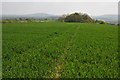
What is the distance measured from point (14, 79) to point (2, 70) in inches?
54.9

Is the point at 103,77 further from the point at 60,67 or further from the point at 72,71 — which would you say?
the point at 60,67

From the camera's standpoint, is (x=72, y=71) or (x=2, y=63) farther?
(x=2, y=63)

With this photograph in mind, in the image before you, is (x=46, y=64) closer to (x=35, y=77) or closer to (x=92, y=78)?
(x=35, y=77)

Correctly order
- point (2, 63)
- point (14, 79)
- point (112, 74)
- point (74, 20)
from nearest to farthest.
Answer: point (14, 79) < point (112, 74) < point (2, 63) < point (74, 20)

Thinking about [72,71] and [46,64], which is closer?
[72,71]

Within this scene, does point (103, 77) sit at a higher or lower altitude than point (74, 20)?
lower

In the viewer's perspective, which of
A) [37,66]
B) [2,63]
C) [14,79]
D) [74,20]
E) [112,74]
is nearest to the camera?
[14,79]

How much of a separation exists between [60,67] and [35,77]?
2044 mm

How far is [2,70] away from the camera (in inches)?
313

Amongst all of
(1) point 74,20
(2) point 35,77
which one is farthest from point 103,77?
(1) point 74,20

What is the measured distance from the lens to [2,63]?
29.8 feet

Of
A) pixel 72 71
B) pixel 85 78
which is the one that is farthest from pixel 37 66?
pixel 85 78

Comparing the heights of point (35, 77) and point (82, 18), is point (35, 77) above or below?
below

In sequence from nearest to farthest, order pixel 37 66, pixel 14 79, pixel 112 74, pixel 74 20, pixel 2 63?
1. pixel 14 79
2. pixel 112 74
3. pixel 37 66
4. pixel 2 63
5. pixel 74 20
